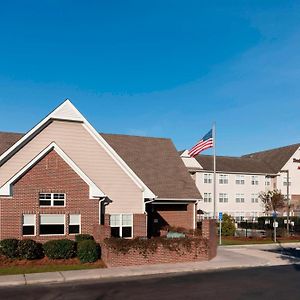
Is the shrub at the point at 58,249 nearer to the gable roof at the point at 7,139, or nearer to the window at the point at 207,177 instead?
the gable roof at the point at 7,139

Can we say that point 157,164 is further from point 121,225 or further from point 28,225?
point 28,225

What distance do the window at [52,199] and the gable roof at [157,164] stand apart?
8.61m

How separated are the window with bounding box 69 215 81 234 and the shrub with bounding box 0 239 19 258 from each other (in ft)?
12.4

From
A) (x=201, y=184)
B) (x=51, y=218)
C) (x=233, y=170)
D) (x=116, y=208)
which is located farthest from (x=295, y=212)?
(x=51, y=218)

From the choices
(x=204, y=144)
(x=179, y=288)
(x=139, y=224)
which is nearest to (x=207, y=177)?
(x=204, y=144)

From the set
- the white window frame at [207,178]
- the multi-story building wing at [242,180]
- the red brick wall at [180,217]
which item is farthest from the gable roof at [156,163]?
the white window frame at [207,178]

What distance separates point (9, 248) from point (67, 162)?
5.58 meters

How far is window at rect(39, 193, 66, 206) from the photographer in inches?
932

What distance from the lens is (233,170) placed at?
6069 centimetres

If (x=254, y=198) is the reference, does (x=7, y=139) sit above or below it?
above

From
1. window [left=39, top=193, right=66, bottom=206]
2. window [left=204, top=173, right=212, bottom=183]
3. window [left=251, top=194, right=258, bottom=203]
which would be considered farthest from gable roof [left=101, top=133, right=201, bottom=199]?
window [left=251, top=194, right=258, bottom=203]

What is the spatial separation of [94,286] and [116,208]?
1061 centimetres

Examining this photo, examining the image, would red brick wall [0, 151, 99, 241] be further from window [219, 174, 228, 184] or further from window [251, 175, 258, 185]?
window [251, 175, 258, 185]

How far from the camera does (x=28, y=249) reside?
21.0m
